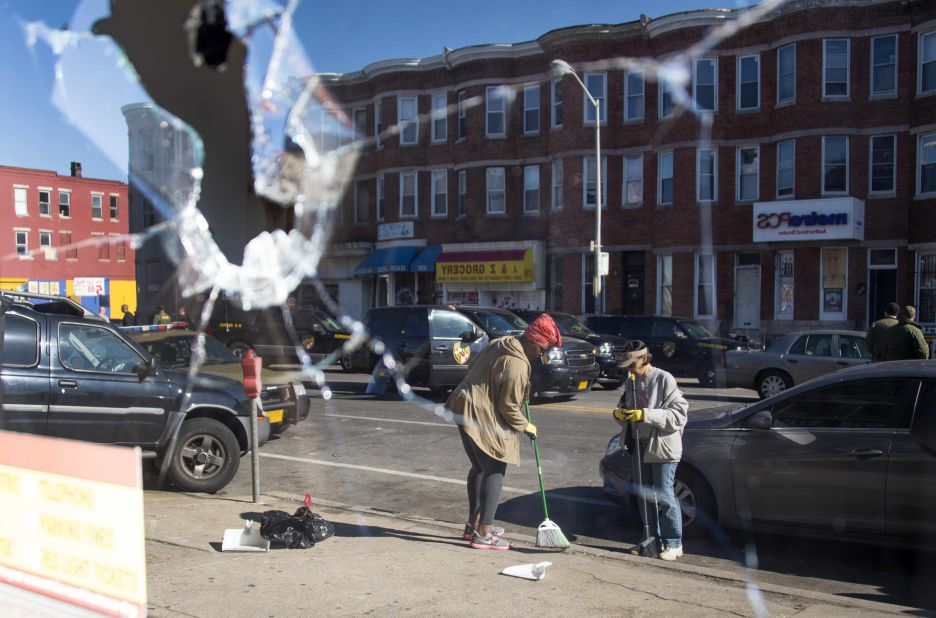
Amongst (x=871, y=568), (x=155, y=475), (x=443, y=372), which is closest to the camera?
(x=871, y=568)

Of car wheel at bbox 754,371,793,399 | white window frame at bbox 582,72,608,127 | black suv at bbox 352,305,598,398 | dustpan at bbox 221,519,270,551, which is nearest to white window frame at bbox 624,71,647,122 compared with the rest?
white window frame at bbox 582,72,608,127

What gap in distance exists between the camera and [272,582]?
5371mm

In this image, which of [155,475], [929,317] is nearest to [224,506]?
[155,475]

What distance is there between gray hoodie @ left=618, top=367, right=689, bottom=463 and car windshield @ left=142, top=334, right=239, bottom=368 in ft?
19.6

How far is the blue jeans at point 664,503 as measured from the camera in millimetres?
6203

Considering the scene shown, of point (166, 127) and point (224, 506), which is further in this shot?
point (224, 506)

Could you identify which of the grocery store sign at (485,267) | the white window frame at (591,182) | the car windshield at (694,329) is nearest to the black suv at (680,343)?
the car windshield at (694,329)

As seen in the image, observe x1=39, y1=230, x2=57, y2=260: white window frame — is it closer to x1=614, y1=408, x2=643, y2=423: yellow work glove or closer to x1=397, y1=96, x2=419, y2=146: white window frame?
x1=397, y1=96, x2=419, y2=146: white window frame

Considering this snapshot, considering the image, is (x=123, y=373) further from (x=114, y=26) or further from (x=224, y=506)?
(x=114, y=26)

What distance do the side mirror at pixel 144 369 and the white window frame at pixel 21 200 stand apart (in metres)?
3.11

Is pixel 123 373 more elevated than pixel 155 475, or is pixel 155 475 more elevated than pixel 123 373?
pixel 123 373

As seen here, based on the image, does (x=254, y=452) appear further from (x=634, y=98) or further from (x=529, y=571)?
(x=634, y=98)

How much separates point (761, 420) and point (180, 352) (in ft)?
24.0

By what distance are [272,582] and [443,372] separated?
8.34m
